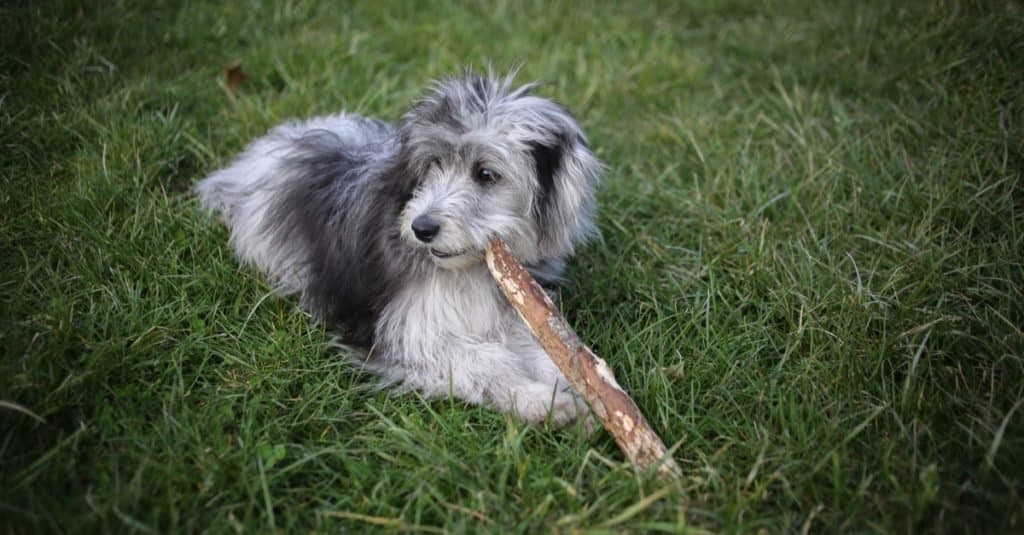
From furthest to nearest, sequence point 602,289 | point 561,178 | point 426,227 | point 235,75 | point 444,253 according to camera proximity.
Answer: point 235,75, point 602,289, point 561,178, point 444,253, point 426,227

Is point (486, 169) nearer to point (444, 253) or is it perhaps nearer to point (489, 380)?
point (444, 253)

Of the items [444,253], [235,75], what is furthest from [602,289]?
[235,75]

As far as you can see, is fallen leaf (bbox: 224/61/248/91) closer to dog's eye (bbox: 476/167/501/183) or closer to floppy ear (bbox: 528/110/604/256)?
dog's eye (bbox: 476/167/501/183)

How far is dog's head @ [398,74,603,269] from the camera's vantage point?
3.23m

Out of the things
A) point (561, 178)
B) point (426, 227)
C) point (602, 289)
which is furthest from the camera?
point (602, 289)

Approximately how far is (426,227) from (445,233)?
9 centimetres

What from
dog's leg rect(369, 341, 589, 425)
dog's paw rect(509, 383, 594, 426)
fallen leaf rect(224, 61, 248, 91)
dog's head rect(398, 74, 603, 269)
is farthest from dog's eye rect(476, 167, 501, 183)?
fallen leaf rect(224, 61, 248, 91)

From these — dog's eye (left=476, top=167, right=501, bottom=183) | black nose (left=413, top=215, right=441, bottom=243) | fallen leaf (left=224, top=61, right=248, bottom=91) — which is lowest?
fallen leaf (left=224, top=61, right=248, bottom=91)

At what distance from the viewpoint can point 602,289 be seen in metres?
4.12

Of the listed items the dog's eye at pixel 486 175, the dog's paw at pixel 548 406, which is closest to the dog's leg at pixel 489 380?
the dog's paw at pixel 548 406

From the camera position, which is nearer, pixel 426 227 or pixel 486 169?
pixel 426 227

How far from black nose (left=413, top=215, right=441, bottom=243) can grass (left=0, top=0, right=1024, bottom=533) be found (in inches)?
30.4

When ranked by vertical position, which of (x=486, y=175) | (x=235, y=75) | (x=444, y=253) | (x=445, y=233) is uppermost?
(x=486, y=175)

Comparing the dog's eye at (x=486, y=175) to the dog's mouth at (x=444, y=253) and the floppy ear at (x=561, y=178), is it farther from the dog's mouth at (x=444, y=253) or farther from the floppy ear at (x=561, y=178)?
the dog's mouth at (x=444, y=253)
